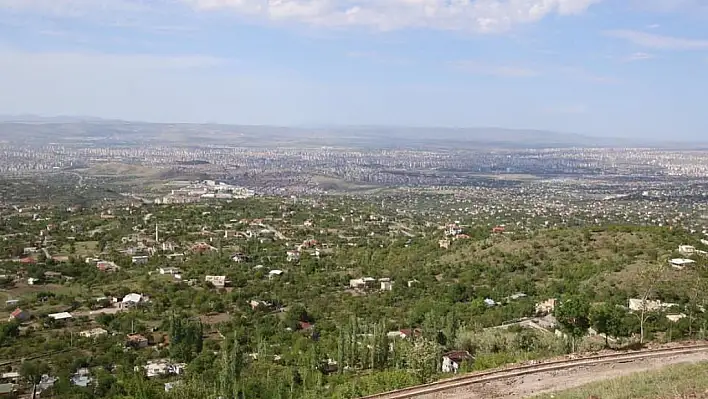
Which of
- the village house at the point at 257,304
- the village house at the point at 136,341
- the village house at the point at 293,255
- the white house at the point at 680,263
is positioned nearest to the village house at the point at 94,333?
the village house at the point at 136,341

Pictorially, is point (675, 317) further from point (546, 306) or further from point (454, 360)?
point (454, 360)

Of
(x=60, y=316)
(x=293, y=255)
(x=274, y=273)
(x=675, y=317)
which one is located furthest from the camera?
(x=293, y=255)

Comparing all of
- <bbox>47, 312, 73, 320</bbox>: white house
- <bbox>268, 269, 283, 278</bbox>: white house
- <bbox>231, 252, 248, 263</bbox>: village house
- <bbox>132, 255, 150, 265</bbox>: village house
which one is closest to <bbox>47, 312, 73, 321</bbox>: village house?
<bbox>47, 312, 73, 320</bbox>: white house

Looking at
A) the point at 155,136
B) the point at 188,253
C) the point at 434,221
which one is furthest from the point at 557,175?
the point at 155,136

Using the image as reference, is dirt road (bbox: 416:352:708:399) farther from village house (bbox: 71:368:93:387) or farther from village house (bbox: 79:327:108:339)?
village house (bbox: 79:327:108:339)

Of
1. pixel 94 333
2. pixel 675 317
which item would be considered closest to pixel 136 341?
pixel 94 333

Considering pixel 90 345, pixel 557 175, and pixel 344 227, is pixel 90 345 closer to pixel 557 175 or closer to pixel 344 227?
pixel 344 227

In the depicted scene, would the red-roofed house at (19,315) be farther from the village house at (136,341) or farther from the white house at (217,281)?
the white house at (217,281)
